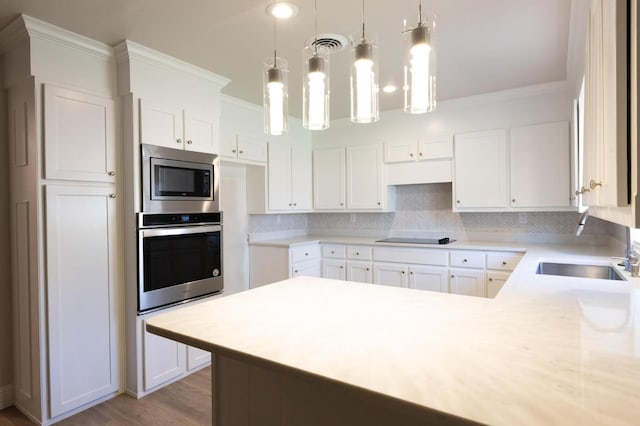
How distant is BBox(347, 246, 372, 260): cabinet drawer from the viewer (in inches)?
157

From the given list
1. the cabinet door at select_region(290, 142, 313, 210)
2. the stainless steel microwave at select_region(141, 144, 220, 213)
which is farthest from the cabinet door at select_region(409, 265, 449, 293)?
the stainless steel microwave at select_region(141, 144, 220, 213)

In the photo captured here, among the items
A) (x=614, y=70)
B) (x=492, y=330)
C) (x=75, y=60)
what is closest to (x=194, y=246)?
(x=75, y=60)

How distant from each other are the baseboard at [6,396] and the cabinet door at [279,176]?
2.57 metres

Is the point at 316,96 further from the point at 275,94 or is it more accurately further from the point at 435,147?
the point at 435,147

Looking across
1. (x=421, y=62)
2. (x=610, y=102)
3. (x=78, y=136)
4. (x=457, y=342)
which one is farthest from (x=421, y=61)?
(x=78, y=136)

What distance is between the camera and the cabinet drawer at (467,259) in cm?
341

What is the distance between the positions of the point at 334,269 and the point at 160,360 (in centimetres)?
211

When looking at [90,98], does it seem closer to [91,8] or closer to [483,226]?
[91,8]

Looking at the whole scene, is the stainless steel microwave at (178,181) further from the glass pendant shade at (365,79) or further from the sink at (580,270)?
the sink at (580,270)

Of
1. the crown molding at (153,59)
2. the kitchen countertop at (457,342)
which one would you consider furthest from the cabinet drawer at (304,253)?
the kitchen countertop at (457,342)

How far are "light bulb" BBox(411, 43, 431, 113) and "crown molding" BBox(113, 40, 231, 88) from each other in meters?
2.06

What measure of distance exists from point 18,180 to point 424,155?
351 cm

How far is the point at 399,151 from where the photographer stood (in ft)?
13.4

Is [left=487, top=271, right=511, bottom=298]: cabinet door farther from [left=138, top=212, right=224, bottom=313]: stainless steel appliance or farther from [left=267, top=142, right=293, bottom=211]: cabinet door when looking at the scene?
[left=138, top=212, right=224, bottom=313]: stainless steel appliance
